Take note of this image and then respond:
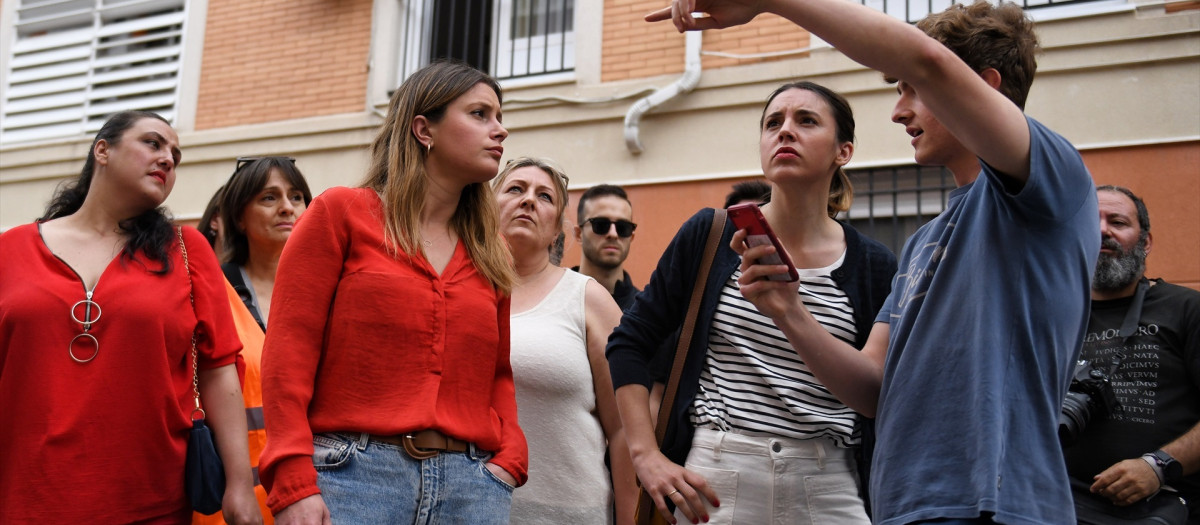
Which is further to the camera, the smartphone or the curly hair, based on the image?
the curly hair

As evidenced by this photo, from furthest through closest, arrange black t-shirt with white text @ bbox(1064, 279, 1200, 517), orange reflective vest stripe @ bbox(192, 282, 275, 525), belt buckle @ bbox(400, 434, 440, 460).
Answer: black t-shirt with white text @ bbox(1064, 279, 1200, 517), orange reflective vest stripe @ bbox(192, 282, 275, 525), belt buckle @ bbox(400, 434, 440, 460)

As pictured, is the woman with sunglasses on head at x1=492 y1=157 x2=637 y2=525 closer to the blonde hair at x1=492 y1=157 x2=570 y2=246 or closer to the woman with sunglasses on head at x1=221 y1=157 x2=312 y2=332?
the blonde hair at x1=492 y1=157 x2=570 y2=246

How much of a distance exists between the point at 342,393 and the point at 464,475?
1.23 ft

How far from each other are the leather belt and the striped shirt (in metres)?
0.81

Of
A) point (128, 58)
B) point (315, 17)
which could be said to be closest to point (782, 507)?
point (315, 17)

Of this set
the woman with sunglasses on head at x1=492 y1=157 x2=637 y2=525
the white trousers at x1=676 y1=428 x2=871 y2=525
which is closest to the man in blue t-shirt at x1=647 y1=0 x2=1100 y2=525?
the white trousers at x1=676 y1=428 x2=871 y2=525

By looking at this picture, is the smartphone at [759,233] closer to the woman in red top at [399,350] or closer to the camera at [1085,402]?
the woman in red top at [399,350]

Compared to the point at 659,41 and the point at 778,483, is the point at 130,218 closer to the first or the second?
the point at 778,483

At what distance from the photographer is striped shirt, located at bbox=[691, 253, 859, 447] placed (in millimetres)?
2920

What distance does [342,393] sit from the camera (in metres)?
2.55

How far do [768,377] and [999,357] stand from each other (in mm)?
1109

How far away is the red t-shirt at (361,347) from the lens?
248 centimetres

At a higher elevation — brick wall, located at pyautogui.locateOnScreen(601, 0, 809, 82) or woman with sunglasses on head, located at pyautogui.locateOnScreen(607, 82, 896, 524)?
brick wall, located at pyautogui.locateOnScreen(601, 0, 809, 82)

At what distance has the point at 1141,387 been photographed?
4020 mm
